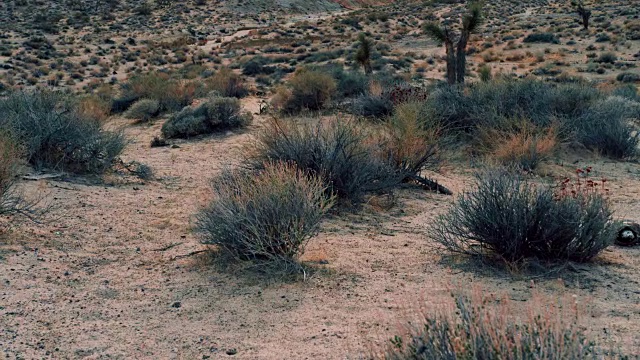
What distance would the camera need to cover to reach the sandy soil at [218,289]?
501 centimetres

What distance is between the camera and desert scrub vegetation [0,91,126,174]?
10475 mm

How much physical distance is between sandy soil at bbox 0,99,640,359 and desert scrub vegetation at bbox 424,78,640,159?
5.63 meters

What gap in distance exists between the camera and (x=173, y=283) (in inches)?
248

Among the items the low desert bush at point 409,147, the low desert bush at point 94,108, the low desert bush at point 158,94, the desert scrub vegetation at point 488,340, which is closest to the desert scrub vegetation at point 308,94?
the low desert bush at point 158,94

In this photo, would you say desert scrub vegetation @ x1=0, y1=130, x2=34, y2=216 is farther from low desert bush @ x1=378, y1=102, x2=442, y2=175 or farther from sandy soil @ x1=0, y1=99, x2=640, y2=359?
low desert bush @ x1=378, y1=102, x2=442, y2=175

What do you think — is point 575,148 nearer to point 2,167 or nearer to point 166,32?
point 2,167

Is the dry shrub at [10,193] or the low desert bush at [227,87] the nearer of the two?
the dry shrub at [10,193]

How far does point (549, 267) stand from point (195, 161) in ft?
26.6

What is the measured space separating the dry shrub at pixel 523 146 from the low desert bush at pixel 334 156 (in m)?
2.83

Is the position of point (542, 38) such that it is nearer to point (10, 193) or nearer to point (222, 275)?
point (10, 193)

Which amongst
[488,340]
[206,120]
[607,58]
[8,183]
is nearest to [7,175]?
[8,183]

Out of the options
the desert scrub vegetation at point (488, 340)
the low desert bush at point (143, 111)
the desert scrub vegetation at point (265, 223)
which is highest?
the desert scrub vegetation at point (488, 340)

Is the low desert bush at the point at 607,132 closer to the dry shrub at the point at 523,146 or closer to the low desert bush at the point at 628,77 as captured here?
the dry shrub at the point at 523,146

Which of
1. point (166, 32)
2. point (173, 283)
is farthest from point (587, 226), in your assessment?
point (166, 32)
